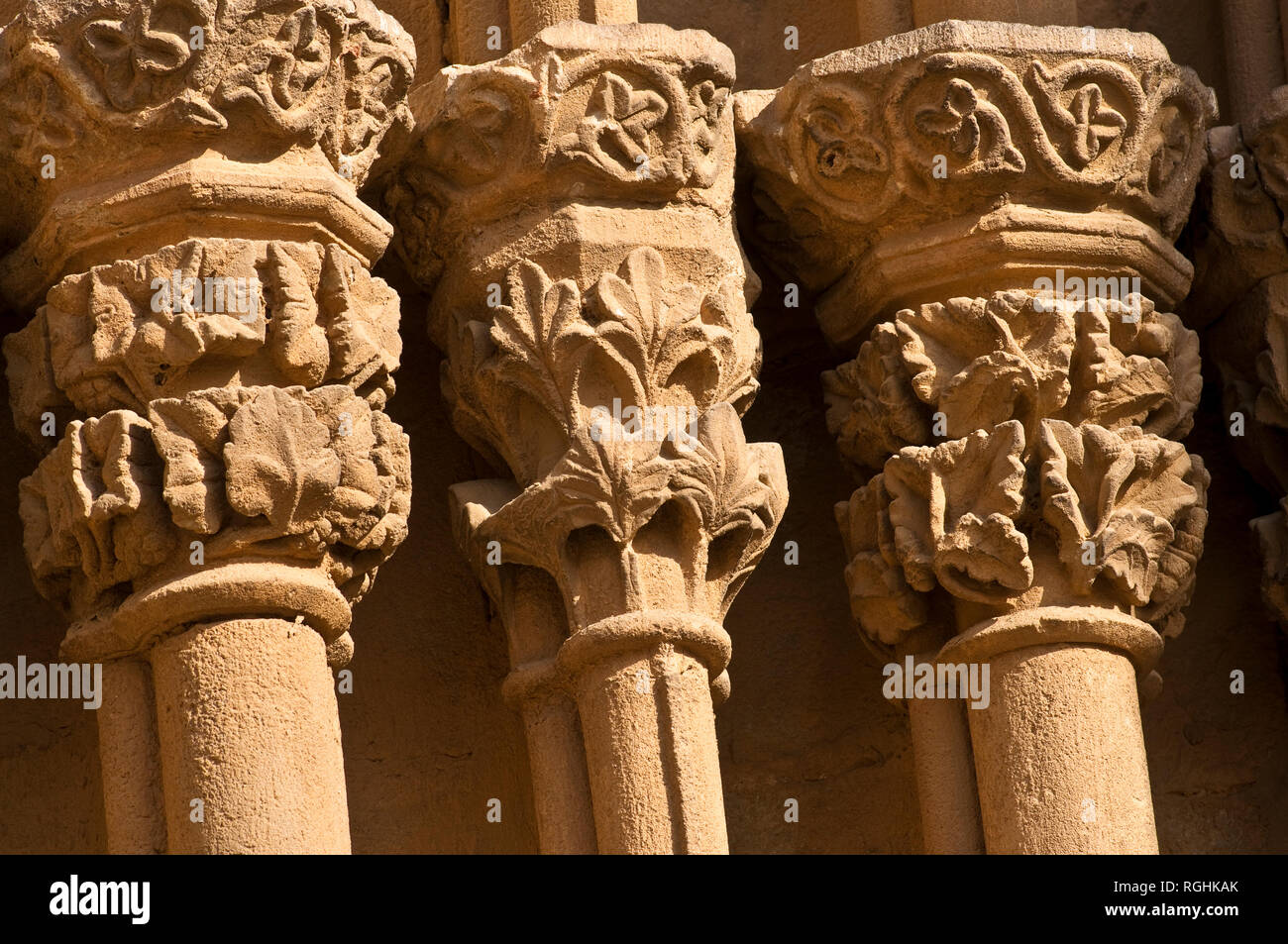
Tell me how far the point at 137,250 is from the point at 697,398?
3.11 feet

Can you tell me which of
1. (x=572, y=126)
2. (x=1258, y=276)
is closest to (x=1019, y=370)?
(x=1258, y=276)

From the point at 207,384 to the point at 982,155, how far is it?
1.38m

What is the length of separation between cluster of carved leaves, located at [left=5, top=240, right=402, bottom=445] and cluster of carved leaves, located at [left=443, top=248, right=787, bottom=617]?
290 mm

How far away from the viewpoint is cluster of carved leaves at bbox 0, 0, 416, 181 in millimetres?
5348

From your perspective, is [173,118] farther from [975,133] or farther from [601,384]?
[975,133]

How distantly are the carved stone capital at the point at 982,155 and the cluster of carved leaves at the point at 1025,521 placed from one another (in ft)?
1.04

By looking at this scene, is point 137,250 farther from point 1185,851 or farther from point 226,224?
point 1185,851

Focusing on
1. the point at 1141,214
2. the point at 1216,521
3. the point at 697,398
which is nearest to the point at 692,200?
the point at 697,398

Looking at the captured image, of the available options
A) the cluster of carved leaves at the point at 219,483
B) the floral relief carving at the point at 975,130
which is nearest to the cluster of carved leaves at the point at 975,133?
the floral relief carving at the point at 975,130

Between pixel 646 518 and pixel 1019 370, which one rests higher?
pixel 1019 370

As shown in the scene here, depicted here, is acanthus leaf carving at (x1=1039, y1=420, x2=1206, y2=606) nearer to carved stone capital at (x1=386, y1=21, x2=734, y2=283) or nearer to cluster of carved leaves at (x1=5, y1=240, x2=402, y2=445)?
carved stone capital at (x1=386, y1=21, x2=734, y2=283)

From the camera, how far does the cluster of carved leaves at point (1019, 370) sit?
5715mm

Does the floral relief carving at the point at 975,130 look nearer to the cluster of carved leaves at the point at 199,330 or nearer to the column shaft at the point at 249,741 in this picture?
the cluster of carved leaves at the point at 199,330

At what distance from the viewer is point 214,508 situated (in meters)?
5.22
